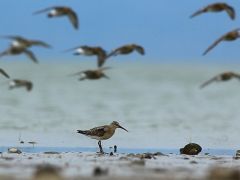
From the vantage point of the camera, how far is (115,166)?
17469 mm

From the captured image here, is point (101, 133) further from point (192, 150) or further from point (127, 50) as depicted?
point (192, 150)

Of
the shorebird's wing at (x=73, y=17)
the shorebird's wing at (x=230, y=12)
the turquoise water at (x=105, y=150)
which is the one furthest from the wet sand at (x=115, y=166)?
the shorebird's wing at (x=230, y=12)

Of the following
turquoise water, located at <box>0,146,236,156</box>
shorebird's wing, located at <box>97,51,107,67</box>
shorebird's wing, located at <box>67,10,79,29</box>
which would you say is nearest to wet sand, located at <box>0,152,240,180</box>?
turquoise water, located at <box>0,146,236,156</box>

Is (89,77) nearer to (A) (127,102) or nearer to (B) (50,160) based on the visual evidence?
(B) (50,160)

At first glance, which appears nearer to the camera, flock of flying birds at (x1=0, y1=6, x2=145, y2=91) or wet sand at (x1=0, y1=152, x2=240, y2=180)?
wet sand at (x1=0, y1=152, x2=240, y2=180)

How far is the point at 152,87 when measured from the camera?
210ft

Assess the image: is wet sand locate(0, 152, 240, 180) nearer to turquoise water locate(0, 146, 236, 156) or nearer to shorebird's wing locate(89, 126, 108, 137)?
turquoise water locate(0, 146, 236, 156)

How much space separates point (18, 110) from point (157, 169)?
21088 mm

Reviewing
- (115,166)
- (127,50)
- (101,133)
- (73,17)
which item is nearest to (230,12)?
(127,50)

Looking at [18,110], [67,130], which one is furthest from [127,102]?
[67,130]

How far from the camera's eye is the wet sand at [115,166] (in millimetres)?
14875

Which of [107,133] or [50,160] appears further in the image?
[107,133]

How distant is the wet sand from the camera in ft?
48.8

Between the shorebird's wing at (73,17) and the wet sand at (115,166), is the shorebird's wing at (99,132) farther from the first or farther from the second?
the shorebird's wing at (73,17)
